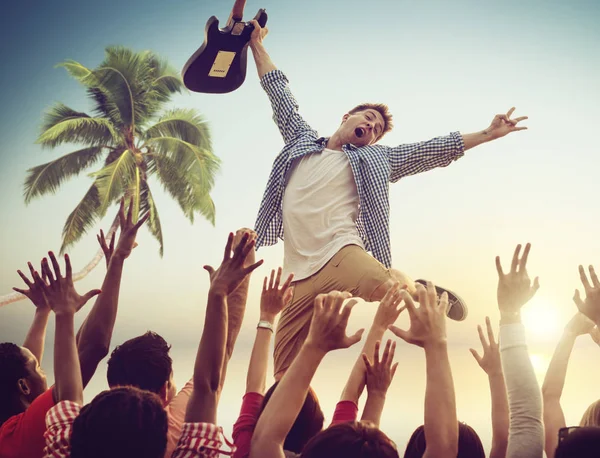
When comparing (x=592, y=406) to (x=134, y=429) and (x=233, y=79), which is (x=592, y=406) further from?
(x=233, y=79)

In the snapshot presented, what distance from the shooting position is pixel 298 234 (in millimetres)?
4219

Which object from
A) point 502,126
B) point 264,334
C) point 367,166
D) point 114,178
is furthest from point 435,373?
point 114,178

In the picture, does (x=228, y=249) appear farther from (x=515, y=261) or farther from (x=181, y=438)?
(x=515, y=261)

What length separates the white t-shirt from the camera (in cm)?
407

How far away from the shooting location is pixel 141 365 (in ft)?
7.87

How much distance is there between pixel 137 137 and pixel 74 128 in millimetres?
1904

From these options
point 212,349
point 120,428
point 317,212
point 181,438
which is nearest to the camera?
point 120,428

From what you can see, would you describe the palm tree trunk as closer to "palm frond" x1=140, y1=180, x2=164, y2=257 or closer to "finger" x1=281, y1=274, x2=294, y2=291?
"palm frond" x1=140, y1=180, x2=164, y2=257

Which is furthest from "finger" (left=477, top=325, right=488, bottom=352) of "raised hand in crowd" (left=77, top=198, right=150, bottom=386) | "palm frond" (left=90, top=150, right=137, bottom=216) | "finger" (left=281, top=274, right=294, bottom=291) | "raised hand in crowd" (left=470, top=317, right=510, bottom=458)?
"palm frond" (left=90, top=150, right=137, bottom=216)

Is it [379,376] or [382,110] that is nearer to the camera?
[379,376]

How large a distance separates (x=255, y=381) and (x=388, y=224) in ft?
7.03

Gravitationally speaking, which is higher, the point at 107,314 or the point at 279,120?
the point at 279,120

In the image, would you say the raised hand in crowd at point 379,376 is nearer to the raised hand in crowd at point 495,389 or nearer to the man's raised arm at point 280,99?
the raised hand in crowd at point 495,389

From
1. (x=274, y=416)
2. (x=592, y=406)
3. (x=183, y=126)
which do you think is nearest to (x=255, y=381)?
(x=274, y=416)
